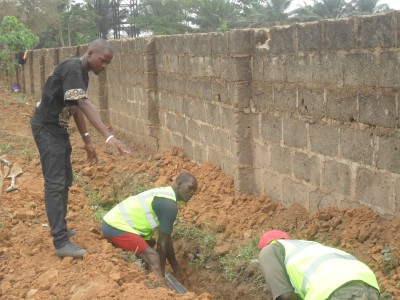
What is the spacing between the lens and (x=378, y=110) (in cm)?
488

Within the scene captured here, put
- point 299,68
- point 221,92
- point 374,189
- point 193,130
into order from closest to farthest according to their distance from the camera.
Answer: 1. point 374,189
2. point 299,68
3. point 221,92
4. point 193,130

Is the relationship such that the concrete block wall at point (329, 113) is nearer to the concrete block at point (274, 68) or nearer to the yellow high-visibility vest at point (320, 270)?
the concrete block at point (274, 68)

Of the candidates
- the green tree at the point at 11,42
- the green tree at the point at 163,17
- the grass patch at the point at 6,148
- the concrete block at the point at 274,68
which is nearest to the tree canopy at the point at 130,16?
the green tree at the point at 163,17

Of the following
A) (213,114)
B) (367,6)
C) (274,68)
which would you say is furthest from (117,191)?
(367,6)

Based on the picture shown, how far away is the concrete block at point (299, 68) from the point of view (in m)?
5.71

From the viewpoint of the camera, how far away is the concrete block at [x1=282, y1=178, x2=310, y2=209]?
234 inches

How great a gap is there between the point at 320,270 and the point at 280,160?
296 cm

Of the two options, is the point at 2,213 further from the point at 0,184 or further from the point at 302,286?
the point at 302,286

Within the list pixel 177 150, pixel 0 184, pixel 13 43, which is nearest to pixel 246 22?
pixel 13 43

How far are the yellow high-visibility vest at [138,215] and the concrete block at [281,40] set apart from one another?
180 cm

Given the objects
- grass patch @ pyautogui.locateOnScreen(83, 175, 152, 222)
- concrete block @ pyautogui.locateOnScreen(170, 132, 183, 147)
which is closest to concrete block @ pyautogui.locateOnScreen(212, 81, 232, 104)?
concrete block @ pyautogui.locateOnScreen(170, 132, 183, 147)

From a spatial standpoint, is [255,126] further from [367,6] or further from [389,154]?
[367,6]

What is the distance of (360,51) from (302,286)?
2.30 meters

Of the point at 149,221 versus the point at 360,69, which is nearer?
the point at 360,69
